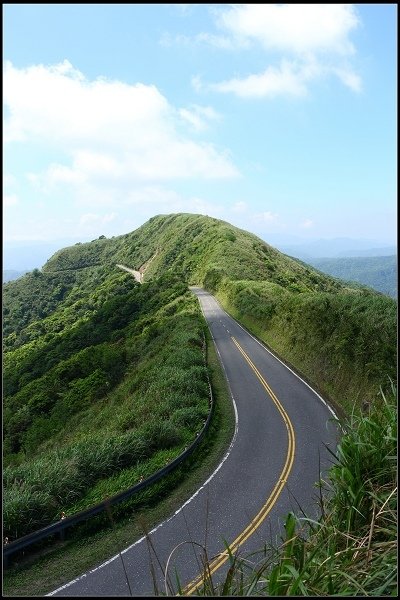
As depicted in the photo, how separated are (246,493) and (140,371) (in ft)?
48.6

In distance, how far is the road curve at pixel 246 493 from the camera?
764cm

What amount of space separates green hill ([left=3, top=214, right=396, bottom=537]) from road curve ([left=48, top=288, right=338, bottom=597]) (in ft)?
5.18

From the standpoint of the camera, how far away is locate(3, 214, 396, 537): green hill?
1132 centimetres

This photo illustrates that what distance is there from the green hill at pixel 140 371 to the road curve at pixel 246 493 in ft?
5.18

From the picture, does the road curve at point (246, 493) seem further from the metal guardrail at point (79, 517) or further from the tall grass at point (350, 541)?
the metal guardrail at point (79, 517)

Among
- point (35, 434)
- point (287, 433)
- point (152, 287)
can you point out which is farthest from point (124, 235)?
point (287, 433)

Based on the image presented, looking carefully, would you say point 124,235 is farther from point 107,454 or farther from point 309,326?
point 107,454

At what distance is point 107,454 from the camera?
1205 centimetres

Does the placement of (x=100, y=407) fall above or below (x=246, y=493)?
below

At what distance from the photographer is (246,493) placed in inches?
452

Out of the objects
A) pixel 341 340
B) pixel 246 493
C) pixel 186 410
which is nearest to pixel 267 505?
pixel 246 493

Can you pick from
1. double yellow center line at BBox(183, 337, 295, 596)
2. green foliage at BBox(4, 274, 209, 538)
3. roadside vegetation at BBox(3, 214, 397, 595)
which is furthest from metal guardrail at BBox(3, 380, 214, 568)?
double yellow center line at BBox(183, 337, 295, 596)

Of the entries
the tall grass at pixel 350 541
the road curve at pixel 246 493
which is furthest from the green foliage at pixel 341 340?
the tall grass at pixel 350 541

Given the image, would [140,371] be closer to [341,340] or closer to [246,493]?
[341,340]
